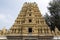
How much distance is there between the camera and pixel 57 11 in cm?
4019

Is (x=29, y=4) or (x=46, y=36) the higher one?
(x=29, y=4)

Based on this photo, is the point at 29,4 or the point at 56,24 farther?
the point at 56,24

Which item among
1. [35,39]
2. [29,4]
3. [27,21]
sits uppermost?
[29,4]

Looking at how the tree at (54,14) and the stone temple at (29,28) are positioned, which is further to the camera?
the tree at (54,14)

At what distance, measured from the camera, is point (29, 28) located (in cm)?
3219

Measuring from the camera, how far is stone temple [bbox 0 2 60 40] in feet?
104

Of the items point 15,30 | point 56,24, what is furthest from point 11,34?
point 56,24

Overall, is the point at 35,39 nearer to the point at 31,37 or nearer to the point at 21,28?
the point at 31,37

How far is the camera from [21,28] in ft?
106

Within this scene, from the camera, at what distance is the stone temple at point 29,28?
3159cm

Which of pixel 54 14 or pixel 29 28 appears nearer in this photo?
pixel 29 28

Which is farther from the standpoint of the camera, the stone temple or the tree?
the tree

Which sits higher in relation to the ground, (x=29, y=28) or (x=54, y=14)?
(x=54, y=14)

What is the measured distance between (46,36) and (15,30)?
4.78 metres
